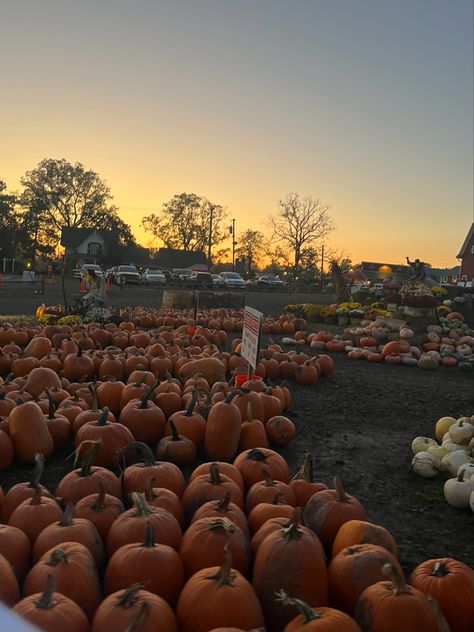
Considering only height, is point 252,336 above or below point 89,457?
above

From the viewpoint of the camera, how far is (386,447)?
199 inches

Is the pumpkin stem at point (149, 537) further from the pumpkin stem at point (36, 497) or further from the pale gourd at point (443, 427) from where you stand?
the pale gourd at point (443, 427)

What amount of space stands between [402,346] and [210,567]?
9.15 meters

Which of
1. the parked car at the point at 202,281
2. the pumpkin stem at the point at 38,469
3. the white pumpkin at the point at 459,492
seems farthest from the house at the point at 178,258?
the pumpkin stem at the point at 38,469

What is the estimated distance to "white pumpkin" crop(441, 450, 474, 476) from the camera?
13.8ft

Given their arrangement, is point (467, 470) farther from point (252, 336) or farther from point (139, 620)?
point (139, 620)

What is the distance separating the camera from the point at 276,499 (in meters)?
2.79

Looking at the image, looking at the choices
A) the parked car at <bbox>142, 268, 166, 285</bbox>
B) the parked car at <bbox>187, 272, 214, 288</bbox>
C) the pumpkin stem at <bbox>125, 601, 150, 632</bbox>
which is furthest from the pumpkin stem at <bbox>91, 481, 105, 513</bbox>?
the parked car at <bbox>142, 268, 166, 285</bbox>

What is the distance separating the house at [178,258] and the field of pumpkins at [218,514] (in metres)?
69.6

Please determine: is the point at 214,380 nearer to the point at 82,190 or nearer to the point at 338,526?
the point at 338,526

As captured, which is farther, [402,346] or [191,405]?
[402,346]

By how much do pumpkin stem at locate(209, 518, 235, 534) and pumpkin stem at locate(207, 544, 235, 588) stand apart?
31 cm

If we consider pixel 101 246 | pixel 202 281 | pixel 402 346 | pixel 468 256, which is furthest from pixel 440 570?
pixel 101 246

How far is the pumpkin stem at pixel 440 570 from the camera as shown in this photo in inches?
86.4
